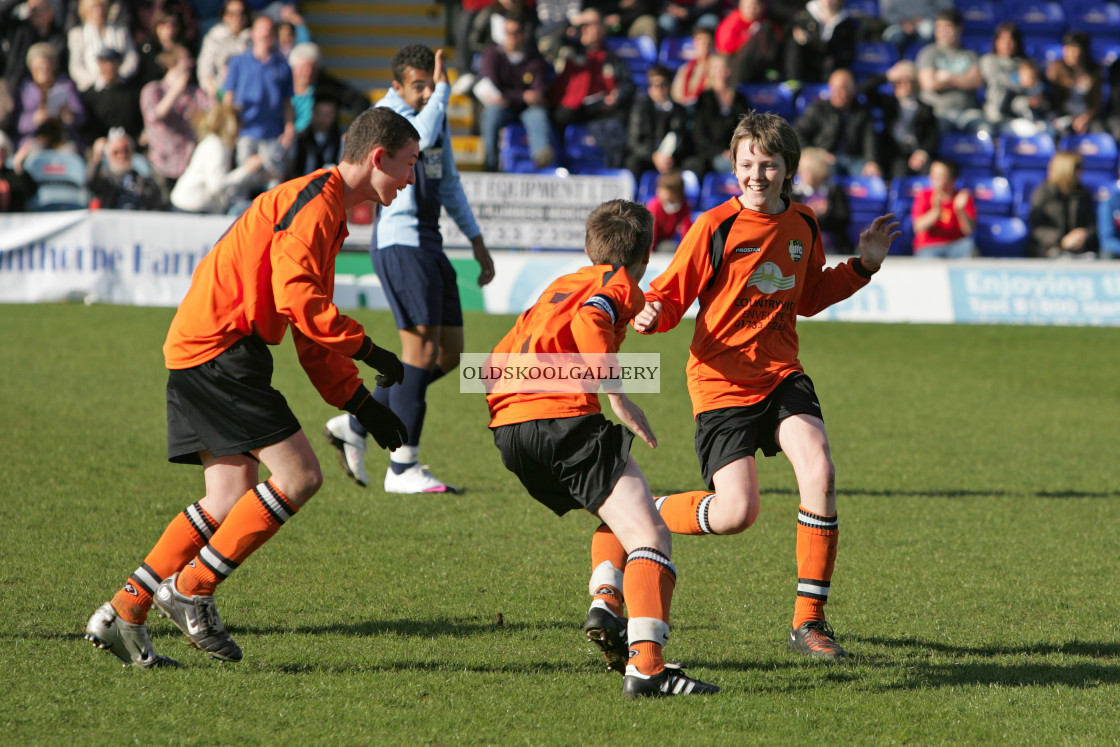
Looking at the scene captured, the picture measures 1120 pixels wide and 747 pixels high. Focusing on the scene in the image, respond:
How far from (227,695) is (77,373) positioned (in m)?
6.50

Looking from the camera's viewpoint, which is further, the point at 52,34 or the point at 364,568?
the point at 52,34

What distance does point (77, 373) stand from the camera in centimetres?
959

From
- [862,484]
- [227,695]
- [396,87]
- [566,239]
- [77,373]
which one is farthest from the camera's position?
[566,239]

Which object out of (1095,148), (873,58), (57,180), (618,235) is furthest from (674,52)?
(618,235)

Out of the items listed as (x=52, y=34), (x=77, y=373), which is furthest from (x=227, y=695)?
(x=52, y=34)

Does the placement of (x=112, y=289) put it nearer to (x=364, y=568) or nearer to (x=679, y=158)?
(x=679, y=158)

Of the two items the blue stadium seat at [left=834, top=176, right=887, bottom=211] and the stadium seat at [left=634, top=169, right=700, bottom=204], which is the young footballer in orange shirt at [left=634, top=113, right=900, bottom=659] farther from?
the blue stadium seat at [left=834, top=176, right=887, bottom=211]

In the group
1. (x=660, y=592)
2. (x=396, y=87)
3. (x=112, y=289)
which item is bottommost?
(x=112, y=289)

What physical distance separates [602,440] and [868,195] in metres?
12.3

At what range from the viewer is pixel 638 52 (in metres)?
17.8

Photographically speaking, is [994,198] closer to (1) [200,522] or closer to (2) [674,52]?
(2) [674,52]

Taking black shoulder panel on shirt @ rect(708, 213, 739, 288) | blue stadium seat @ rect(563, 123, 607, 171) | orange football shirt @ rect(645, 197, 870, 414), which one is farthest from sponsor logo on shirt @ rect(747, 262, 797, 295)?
blue stadium seat @ rect(563, 123, 607, 171)

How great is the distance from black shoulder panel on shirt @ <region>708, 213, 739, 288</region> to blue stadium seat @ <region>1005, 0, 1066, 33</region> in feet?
54.4

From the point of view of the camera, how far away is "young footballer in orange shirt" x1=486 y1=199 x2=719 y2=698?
379 centimetres
